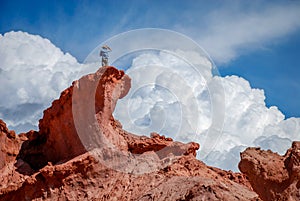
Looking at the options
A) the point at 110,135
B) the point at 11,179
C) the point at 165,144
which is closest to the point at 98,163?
the point at 110,135

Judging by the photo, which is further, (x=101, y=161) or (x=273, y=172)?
(x=101, y=161)

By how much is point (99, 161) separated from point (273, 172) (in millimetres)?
11400

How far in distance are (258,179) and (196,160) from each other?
13.6 ft

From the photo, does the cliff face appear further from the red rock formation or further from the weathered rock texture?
the red rock formation

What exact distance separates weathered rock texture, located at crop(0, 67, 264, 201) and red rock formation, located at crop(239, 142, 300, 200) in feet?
3.57

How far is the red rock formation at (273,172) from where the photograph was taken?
2806 cm

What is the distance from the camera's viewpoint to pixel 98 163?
3272 cm

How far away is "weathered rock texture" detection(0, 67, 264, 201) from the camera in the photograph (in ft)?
98.4

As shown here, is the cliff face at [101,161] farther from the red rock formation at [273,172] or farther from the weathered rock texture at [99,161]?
the red rock formation at [273,172]

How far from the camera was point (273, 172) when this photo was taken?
29562 millimetres

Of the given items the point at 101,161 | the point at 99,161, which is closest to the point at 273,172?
the point at 101,161

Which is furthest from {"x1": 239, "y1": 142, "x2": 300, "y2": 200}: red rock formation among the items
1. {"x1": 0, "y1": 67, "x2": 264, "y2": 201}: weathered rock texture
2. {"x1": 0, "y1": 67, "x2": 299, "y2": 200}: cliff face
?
{"x1": 0, "y1": 67, "x2": 264, "y2": 201}: weathered rock texture

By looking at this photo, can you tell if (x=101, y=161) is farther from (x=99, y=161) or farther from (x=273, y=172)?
(x=273, y=172)

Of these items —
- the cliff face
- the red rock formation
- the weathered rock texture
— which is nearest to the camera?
the red rock formation
